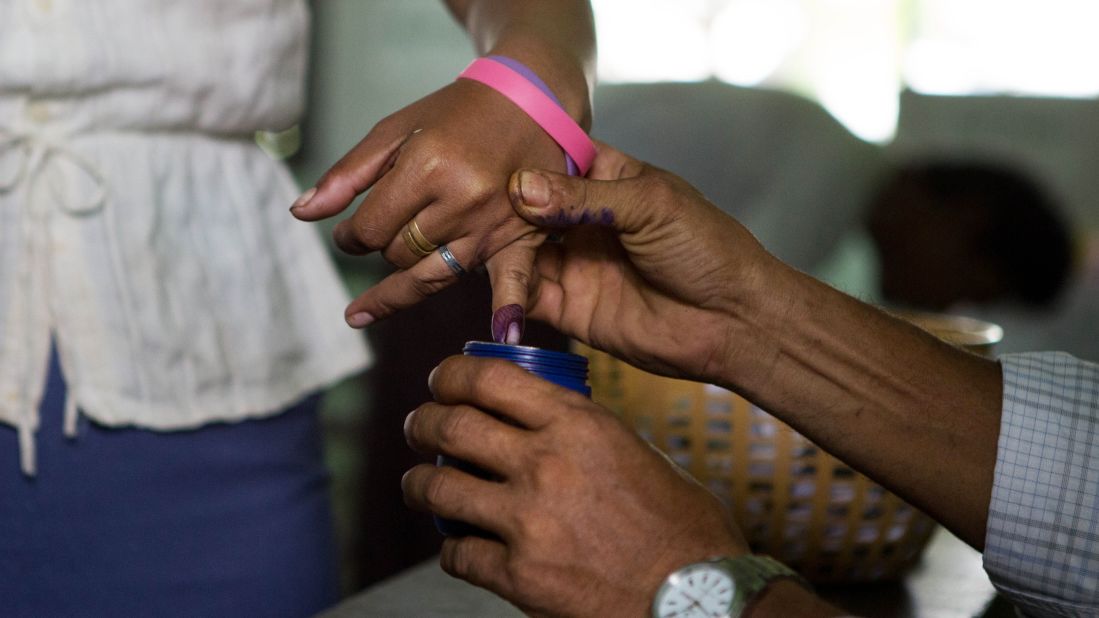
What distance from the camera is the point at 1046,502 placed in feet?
2.68

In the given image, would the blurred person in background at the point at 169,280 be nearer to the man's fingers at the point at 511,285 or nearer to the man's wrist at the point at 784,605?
the man's fingers at the point at 511,285

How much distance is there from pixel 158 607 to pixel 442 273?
366 mm

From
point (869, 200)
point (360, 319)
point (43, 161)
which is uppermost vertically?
point (869, 200)

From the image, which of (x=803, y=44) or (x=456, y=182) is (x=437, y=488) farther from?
(x=803, y=44)

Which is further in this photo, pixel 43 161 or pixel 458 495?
pixel 43 161

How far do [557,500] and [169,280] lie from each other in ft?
1.39

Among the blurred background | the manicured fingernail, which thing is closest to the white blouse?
the manicured fingernail

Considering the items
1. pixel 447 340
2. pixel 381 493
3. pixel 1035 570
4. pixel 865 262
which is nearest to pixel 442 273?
pixel 1035 570

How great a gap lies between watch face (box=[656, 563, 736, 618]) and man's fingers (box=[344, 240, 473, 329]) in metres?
0.28

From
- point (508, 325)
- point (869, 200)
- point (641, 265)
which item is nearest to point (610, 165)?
point (641, 265)

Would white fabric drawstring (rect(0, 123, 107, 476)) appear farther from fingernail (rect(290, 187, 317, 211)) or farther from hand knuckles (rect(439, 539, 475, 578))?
→ hand knuckles (rect(439, 539, 475, 578))

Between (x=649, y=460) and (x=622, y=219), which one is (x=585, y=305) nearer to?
(x=622, y=219)

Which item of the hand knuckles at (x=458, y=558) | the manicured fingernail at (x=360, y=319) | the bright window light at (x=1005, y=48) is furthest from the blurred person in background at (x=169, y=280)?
the bright window light at (x=1005, y=48)

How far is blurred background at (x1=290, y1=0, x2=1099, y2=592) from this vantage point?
2.01m
